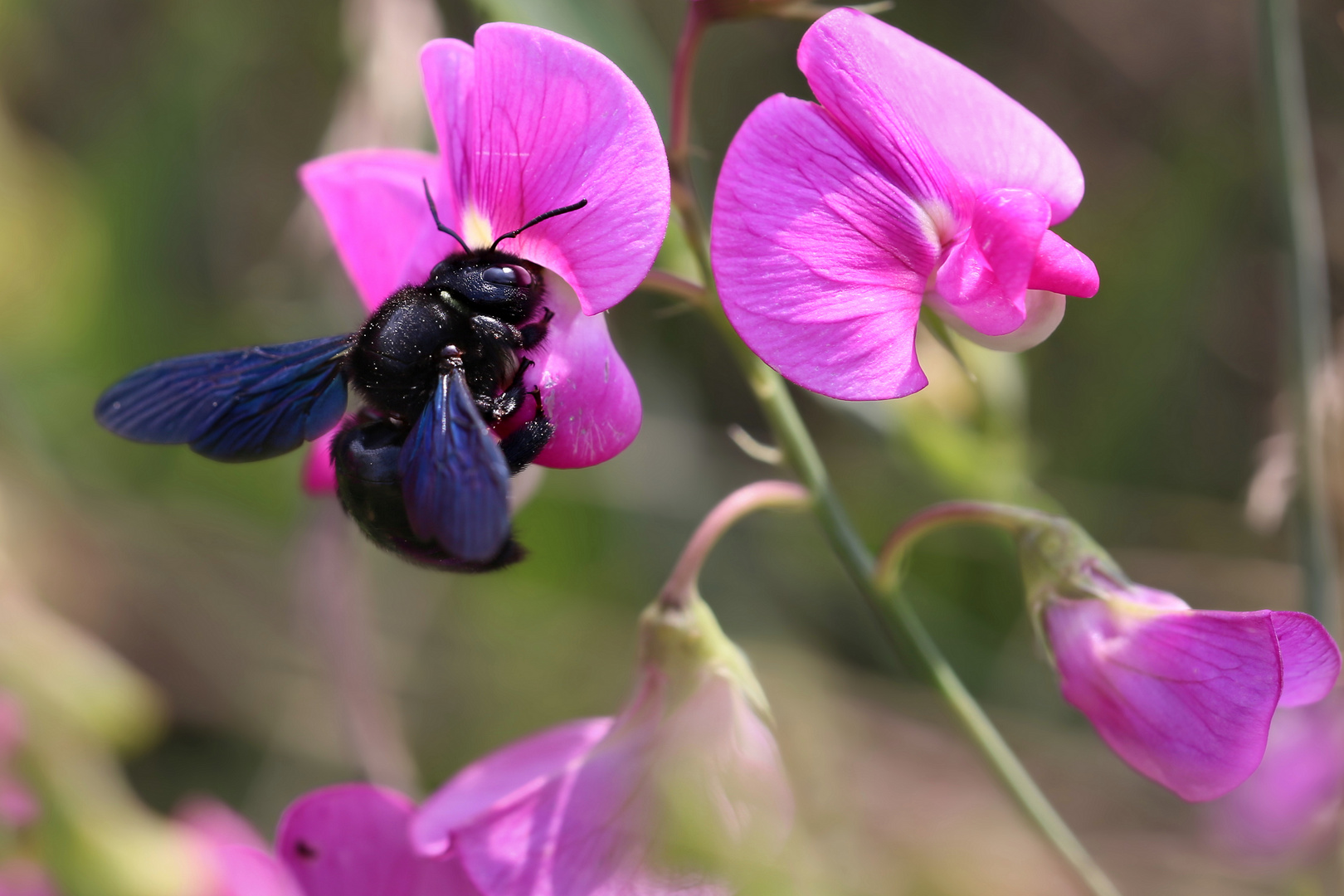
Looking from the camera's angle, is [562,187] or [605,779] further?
[605,779]

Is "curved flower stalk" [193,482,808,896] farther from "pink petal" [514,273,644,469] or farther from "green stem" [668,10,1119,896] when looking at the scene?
"pink petal" [514,273,644,469]

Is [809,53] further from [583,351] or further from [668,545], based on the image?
[668,545]

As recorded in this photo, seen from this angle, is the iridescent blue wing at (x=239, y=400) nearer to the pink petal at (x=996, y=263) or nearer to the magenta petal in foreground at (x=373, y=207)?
the magenta petal in foreground at (x=373, y=207)

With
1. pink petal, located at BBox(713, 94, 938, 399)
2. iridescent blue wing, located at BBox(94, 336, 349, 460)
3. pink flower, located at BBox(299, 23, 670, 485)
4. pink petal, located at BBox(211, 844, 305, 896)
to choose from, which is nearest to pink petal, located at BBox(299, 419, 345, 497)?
iridescent blue wing, located at BBox(94, 336, 349, 460)

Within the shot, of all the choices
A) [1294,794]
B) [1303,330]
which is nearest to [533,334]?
[1303,330]

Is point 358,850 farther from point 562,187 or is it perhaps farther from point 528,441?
point 562,187

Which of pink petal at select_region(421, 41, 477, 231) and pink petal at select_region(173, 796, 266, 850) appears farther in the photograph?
pink petal at select_region(173, 796, 266, 850)
